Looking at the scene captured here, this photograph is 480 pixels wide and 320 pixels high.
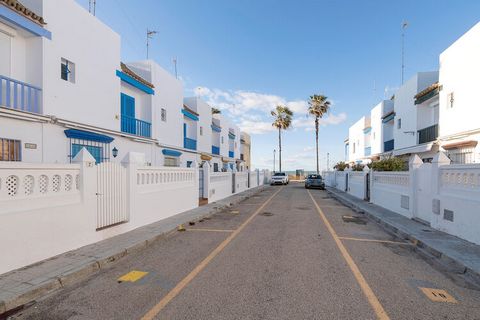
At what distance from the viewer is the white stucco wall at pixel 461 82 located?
14289 millimetres

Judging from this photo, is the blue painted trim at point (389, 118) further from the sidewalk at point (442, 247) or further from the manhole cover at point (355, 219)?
the sidewalk at point (442, 247)

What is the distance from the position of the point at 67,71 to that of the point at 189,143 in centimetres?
1443

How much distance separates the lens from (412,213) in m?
9.76

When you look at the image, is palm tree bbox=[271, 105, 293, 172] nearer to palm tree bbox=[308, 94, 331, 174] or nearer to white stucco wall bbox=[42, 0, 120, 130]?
palm tree bbox=[308, 94, 331, 174]

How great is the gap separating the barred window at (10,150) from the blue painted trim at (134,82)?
708 centimetres

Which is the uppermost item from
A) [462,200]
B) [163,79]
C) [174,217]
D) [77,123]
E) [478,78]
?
[163,79]

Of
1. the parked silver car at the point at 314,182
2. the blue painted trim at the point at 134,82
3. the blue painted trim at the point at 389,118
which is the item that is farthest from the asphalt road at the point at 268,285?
the parked silver car at the point at 314,182

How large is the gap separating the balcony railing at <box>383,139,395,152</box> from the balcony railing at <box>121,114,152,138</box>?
76.7 feet

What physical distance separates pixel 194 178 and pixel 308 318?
33.2 feet

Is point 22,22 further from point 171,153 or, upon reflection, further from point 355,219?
point 355,219

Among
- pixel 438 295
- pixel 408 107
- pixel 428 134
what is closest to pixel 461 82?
pixel 428 134

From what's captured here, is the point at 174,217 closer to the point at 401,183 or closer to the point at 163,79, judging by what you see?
the point at 401,183

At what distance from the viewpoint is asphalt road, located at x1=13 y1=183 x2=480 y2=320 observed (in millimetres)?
3496

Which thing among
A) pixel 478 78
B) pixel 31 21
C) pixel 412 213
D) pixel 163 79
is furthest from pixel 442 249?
pixel 163 79
